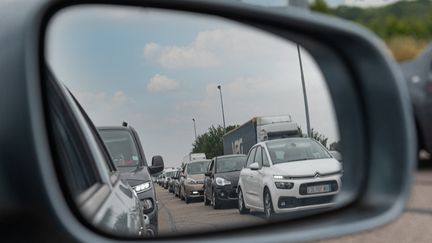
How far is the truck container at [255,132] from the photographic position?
201 cm

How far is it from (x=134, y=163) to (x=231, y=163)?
328 millimetres

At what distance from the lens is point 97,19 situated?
1.85m

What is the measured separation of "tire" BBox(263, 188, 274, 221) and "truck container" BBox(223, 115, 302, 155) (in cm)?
18

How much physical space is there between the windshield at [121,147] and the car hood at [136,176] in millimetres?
51

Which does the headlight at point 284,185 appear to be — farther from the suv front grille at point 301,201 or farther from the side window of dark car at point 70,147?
the side window of dark car at point 70,147

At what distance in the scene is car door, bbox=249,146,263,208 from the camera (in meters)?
2.20

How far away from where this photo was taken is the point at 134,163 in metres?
2.29

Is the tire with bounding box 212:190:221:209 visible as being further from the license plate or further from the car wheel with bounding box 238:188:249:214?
the license plate

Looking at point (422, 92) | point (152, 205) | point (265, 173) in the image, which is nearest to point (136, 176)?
point (152, 205)

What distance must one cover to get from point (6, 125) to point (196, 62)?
67cm

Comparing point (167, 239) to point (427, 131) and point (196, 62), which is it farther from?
point (427, 131)

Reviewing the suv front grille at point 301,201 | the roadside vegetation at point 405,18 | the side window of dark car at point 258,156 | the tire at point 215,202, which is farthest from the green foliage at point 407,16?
the tire at point 215,202

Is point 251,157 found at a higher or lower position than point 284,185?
higher

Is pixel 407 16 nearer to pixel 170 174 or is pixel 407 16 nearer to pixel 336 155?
pixel 336 155
